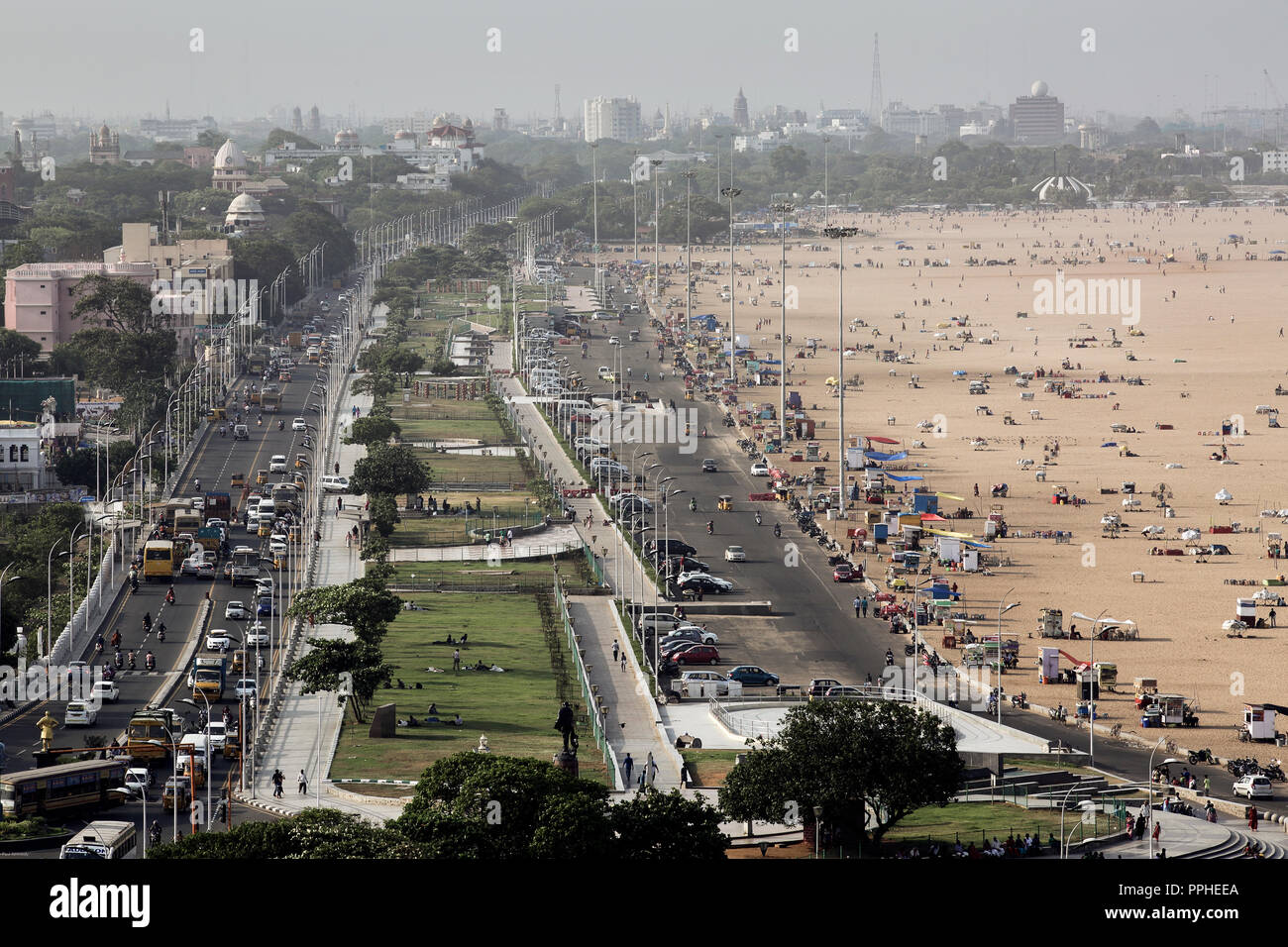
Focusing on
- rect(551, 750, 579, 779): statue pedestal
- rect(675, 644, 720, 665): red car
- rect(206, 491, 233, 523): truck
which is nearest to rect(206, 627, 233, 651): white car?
rect(675, 644, 720, 665): red car

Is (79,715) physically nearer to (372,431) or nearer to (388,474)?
(388,474)

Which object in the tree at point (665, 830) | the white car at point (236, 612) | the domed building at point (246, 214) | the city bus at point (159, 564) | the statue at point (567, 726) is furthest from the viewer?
the domed building at point (246, 214)

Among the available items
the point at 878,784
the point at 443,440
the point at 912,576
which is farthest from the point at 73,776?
the point at 443,440

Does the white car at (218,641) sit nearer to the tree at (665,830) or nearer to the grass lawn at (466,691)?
the grass lawn at (466,691)

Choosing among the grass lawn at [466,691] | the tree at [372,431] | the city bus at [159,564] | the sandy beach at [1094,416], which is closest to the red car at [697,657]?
the grass lawn at [466,691]

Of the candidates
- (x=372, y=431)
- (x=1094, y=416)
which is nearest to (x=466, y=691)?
(x=372, y=431)

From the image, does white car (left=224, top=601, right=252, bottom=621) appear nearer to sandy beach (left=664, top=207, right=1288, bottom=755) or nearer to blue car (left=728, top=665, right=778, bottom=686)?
blue car (left=728, top=665, right=778, bottom=686)

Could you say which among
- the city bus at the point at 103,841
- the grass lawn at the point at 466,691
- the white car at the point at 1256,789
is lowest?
the white car at the point at 1256,789
